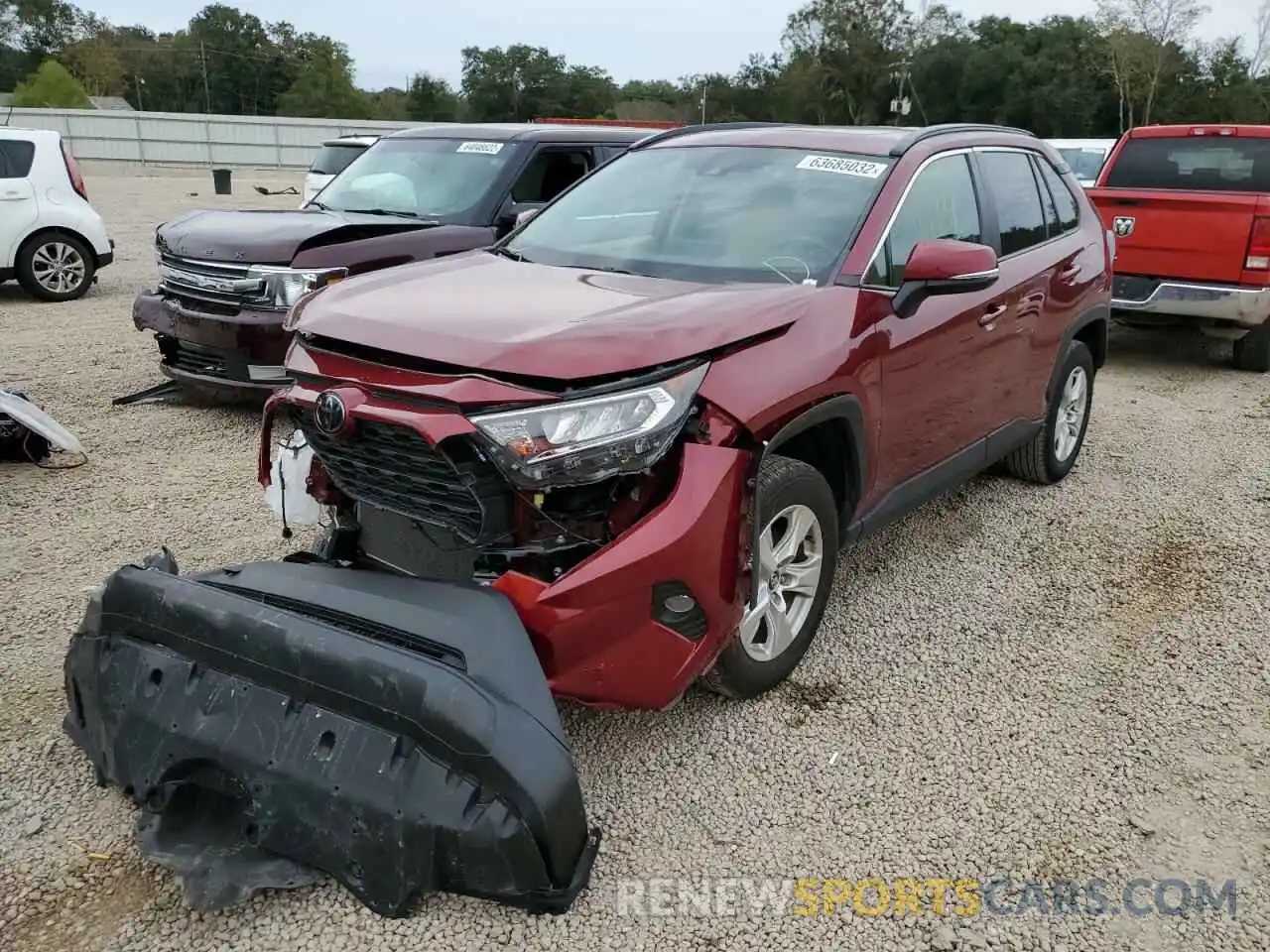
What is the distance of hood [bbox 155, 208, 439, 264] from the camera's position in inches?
246

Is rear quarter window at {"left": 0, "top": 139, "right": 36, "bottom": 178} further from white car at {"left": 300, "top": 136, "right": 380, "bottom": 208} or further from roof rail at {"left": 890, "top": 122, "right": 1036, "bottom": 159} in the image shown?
roof rail at {"left": 890, "top": 122, "right": 1036, "bottom": 159}

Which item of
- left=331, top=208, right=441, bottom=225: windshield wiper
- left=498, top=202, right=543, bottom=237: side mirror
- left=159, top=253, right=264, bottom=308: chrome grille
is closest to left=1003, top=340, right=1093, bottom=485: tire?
left=498, top=202, right=543, bottom=237: side mirror

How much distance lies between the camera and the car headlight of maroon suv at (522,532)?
2465 mm

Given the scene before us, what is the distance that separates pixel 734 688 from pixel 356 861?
4.42 ft

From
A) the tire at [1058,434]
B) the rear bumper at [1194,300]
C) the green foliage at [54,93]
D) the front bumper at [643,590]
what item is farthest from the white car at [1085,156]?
the green foliage at [54,93]

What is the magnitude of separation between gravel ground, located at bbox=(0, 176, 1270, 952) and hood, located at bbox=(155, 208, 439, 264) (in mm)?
1306

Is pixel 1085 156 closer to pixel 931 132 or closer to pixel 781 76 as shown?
pixel 931 132

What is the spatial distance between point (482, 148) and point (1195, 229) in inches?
219

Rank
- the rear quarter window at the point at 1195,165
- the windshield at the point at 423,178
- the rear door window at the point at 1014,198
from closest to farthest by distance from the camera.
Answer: the rear door window at the point at 1014,198 < the windshield at the point at 423,178 < the rear quarter window at the point at 1195,165

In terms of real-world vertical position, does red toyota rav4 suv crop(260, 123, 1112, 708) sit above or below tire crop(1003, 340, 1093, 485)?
above

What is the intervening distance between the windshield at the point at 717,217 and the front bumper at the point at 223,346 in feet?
7.89

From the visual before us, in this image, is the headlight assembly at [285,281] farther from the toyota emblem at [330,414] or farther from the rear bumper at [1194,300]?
the rear bumper at [1194,300]

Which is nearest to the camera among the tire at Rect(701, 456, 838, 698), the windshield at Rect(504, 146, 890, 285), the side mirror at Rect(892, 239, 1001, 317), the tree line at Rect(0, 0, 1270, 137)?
the tire at Rect(701, 456, 838, 698)

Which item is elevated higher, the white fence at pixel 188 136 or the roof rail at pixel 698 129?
the white fence at pixel 188 136
